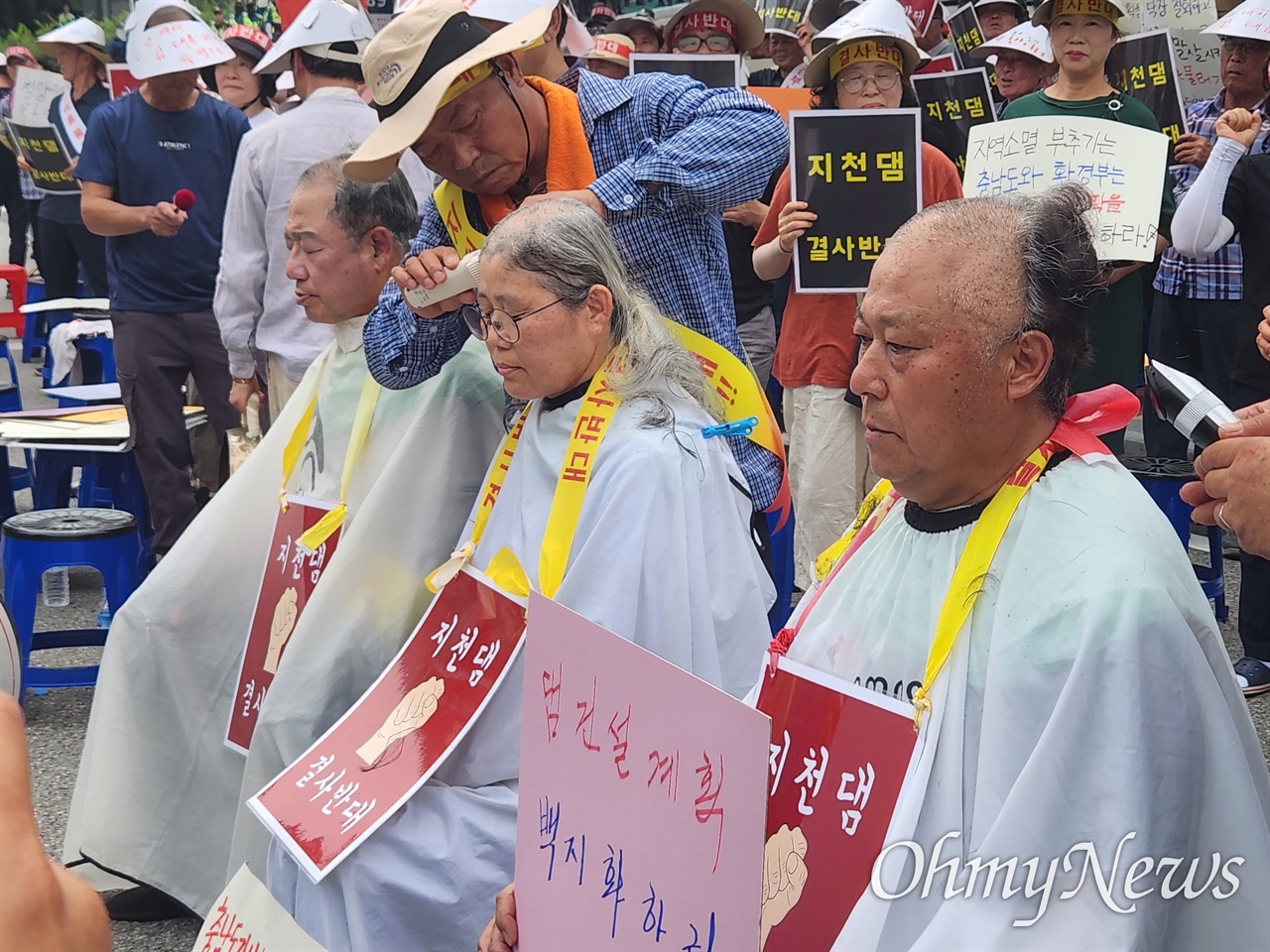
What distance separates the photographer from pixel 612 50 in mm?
7035

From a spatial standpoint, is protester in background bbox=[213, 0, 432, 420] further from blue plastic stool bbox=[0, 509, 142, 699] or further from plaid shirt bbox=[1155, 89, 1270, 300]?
plaid shirt bbox=[1155, 89, 1270, 300]

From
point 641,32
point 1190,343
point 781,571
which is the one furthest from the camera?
point 641,32

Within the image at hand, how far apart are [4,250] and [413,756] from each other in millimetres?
17027

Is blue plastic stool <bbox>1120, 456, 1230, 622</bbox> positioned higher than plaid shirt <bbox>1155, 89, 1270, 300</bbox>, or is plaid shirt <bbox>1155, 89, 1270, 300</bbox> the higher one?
plaid shirt <bbox>1155, 89, 1270, 300</bbox>

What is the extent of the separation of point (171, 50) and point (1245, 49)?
414cm

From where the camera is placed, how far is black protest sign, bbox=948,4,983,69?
23.4 feet

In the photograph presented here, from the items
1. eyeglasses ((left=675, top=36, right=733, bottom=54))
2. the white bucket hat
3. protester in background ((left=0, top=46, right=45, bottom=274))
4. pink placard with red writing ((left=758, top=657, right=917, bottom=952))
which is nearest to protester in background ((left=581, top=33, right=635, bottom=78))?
eyeglasses ((left=675, top=36, right=733, bottom=54))

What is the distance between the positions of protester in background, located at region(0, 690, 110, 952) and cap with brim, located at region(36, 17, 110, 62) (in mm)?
9403

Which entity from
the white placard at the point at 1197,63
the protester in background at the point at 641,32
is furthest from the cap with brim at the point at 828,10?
the protester in background at the point at 641,32

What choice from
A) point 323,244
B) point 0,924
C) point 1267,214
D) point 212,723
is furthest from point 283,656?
point 1267,214

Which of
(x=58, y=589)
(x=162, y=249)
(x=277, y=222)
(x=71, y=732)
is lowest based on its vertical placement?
(x=58, y=589)

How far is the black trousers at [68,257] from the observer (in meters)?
9.71

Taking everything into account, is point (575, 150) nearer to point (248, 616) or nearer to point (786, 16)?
point (248, 616)

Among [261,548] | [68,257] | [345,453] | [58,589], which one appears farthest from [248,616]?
[68,257]
